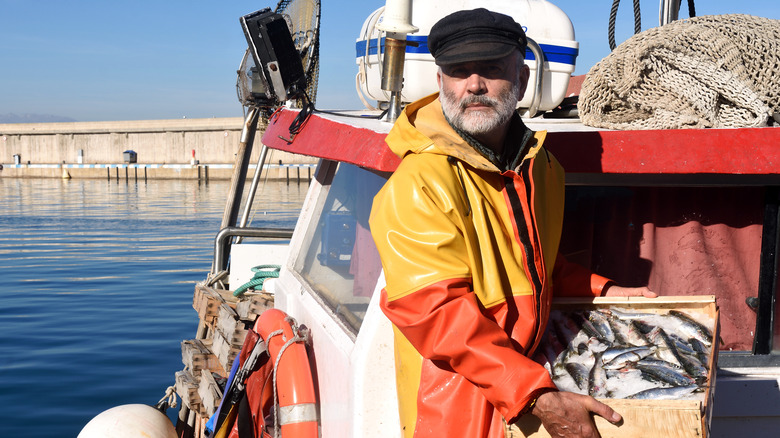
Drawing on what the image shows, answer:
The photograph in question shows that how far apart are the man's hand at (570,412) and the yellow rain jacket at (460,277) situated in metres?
0.05

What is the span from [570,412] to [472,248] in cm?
55

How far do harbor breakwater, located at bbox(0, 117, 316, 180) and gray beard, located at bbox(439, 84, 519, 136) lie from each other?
167ft

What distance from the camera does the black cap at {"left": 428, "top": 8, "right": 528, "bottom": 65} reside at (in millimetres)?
2561

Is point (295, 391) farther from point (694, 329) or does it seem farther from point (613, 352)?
point (694, 329)

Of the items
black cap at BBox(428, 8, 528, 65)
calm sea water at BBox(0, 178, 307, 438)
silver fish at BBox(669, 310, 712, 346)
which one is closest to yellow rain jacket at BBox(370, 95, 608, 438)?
black cap at BBox(428, 8, 528, 65)

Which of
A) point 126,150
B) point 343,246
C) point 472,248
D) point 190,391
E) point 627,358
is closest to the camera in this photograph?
point 472,248

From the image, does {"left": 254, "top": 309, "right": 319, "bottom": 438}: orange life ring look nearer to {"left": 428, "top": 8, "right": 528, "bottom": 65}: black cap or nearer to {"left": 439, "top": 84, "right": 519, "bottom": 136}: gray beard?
{"left": 439, "top": 84, "right": 519, "bottom": 136}: gray beard

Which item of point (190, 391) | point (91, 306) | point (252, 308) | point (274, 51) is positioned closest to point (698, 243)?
point (274, 51)

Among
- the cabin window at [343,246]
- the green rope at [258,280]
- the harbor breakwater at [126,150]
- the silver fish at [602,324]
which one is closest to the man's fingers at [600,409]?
the silver fish at [602,324]

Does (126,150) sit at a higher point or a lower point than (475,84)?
lower

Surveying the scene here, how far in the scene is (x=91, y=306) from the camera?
1414 cm

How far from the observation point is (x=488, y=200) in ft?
8.37

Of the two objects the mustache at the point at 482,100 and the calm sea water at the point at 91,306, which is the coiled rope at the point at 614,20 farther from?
the calm sea water at the point at 91,306

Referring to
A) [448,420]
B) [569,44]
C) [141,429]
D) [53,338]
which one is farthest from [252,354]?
[53,338]
